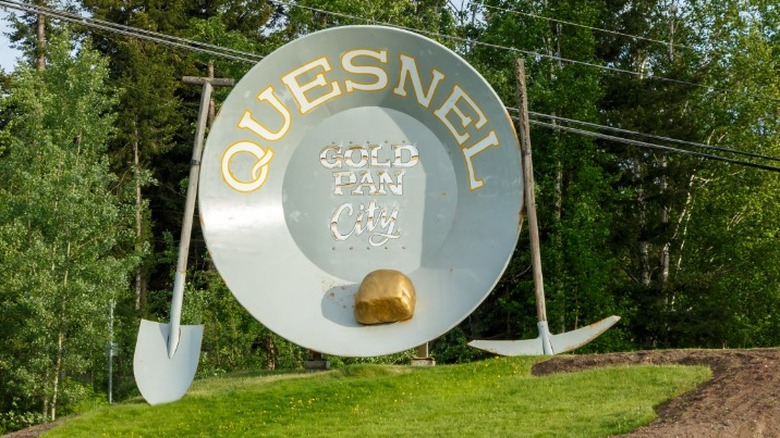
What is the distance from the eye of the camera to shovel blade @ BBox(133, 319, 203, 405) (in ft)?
78.4

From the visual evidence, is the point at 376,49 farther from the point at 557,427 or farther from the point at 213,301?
the point at 213,301

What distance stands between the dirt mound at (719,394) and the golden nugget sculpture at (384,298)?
251 centimetres

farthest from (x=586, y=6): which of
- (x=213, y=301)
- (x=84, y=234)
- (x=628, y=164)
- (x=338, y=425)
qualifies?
(x=338, y=425)

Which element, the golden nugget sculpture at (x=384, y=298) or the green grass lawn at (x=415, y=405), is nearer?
the green grass lawn at (x=415, y=405)

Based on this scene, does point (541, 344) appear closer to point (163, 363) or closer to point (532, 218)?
point (532, 218)

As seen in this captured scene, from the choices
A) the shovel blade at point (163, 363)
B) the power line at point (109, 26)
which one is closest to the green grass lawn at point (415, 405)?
the shovel blade at point (163, 363)

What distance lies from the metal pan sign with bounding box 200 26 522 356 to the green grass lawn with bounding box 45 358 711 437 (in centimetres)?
101

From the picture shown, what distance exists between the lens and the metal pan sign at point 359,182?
24.3 m

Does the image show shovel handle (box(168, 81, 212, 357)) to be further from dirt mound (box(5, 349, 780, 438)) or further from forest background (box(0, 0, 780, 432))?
forest background (box(0, 0, 780, 432))

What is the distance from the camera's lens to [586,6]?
44562 mm

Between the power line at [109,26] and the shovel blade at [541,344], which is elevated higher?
→ the power line at [109,26]

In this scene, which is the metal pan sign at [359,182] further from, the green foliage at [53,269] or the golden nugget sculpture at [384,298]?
the green foliage at [53,269]

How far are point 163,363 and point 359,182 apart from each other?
15.5 feet

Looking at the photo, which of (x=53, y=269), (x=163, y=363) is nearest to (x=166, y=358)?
(x=163, y=363)
